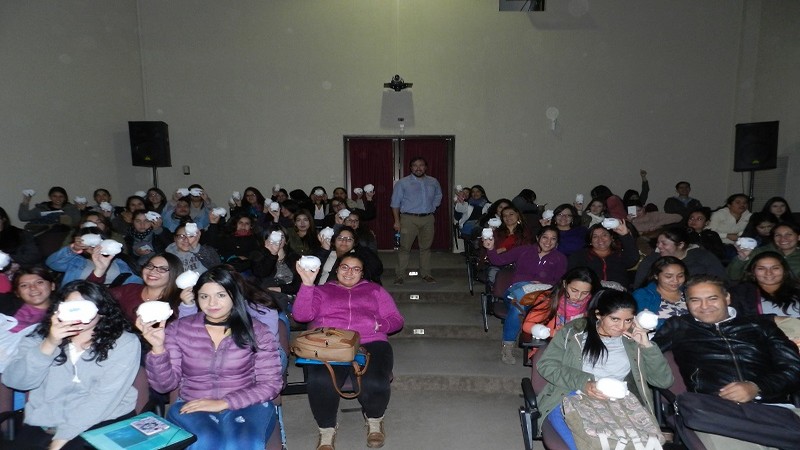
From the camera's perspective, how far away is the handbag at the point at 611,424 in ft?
7.41

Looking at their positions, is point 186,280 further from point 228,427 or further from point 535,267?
point 535,267

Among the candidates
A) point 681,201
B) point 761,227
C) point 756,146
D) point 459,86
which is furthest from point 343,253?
point 756,146

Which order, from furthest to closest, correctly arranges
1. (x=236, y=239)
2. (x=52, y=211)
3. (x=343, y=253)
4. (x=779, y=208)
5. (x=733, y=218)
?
(x=733, y=218), (x=52, y=211), (x=779, y=208), (x=236, y=239), (x=343, y=253)

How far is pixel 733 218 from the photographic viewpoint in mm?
6254

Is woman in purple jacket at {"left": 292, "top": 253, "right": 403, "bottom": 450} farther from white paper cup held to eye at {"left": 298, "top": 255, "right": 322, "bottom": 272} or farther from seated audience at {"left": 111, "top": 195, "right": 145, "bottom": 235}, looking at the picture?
seated audience at {"left": 111, "top": 195, "right": 145, "bottom": 235}

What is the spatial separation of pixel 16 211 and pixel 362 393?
5339 millimetres

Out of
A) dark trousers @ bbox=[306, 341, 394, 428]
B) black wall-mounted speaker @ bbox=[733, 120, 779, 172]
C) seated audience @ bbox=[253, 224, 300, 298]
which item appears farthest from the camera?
black wall-mounted speaker @ bbox=[733, 120, 779, 172]

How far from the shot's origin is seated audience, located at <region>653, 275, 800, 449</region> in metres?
Result: 2.54

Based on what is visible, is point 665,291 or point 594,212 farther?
point 594,212

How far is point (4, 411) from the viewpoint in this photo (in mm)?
2373

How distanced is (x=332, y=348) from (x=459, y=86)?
6.37 m

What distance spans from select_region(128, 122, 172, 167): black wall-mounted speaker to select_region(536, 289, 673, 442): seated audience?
7246 mm

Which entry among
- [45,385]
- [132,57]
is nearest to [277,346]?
[45,385]

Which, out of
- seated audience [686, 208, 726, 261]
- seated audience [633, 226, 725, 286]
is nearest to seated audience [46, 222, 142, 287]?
seated audience [633, 226, 725, 286]
